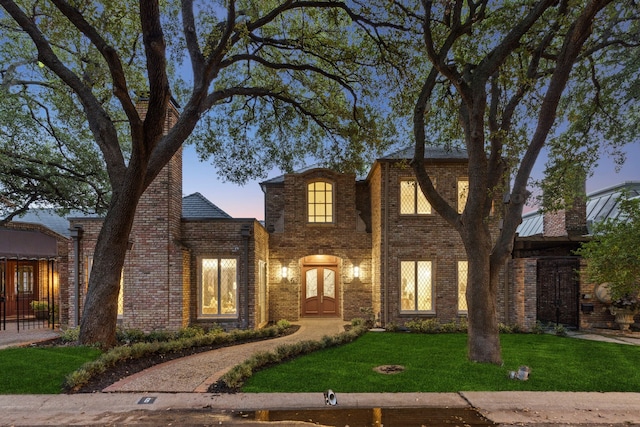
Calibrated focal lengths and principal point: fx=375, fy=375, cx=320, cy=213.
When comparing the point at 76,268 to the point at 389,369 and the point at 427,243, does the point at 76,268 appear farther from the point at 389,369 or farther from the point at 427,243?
the point at 427,243

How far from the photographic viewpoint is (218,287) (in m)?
11.9

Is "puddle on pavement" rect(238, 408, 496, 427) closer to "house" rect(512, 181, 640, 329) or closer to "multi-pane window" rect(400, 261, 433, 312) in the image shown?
"multi-pane window" rect(400, 261, 433, 312)

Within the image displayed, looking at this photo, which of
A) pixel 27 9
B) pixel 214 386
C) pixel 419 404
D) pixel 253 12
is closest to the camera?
pixel 419 404

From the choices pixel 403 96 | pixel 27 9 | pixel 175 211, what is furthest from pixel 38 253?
pixel 403 96

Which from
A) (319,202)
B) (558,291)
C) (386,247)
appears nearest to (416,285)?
(386,247)

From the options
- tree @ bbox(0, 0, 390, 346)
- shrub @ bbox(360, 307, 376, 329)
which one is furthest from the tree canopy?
shrub @ bbox(360, 307, 376, 329)

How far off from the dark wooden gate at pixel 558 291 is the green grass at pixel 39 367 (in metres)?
13.7

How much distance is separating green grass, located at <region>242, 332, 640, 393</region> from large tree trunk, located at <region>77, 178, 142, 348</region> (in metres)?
3.71

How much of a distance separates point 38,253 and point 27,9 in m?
9.41

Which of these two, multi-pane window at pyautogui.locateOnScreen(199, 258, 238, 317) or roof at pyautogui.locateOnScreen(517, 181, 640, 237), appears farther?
roof at pyautogui.locateOnScreen(517, 181, 640, 237)

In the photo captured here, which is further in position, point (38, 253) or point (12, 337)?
point (38, 253)

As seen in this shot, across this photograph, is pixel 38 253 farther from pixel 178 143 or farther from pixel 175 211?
pixel 178 143

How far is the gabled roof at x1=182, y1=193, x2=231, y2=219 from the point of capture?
13009 mm

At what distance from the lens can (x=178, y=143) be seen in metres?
8.29
